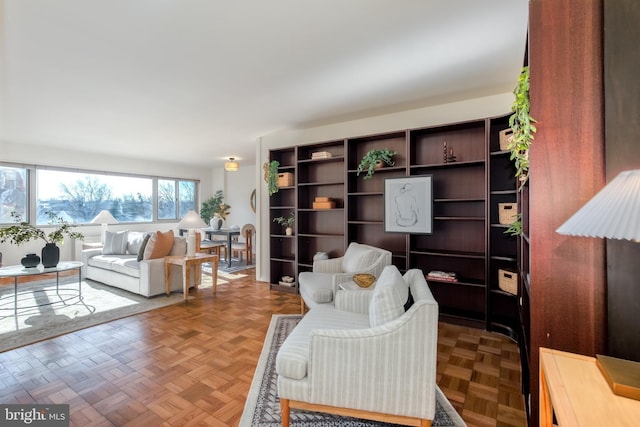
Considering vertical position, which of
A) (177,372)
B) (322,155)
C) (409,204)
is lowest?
(177,372)

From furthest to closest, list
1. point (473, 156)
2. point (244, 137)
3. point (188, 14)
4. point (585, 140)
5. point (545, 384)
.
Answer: point (244, 137) < point (473, 156) < point (188, 14) < point (585, 140) < point (545, 384)

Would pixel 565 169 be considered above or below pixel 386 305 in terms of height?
above

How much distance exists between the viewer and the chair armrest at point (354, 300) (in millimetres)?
2197

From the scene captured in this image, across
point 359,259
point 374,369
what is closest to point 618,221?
point 374,369

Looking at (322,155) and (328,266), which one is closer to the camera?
(328,266)

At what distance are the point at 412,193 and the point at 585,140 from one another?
2.04 m

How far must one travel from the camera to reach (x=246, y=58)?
2369 mm

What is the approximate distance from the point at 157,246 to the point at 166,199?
4088 millimetres

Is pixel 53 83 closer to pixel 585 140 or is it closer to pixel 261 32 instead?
pixel 261 32

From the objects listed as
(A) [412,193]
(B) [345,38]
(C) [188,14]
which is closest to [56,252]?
Answer: (C) [188,14]

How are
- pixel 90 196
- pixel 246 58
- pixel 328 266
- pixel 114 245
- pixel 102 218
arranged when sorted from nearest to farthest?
pixel 246 58 → pixel 328 266 → pixel 114 245 → pixel 102 218 → pixel 90 196

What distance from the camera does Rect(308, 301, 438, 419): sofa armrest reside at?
140 cm

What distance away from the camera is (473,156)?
3.13m

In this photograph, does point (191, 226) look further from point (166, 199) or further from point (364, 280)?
point (166, 199)
